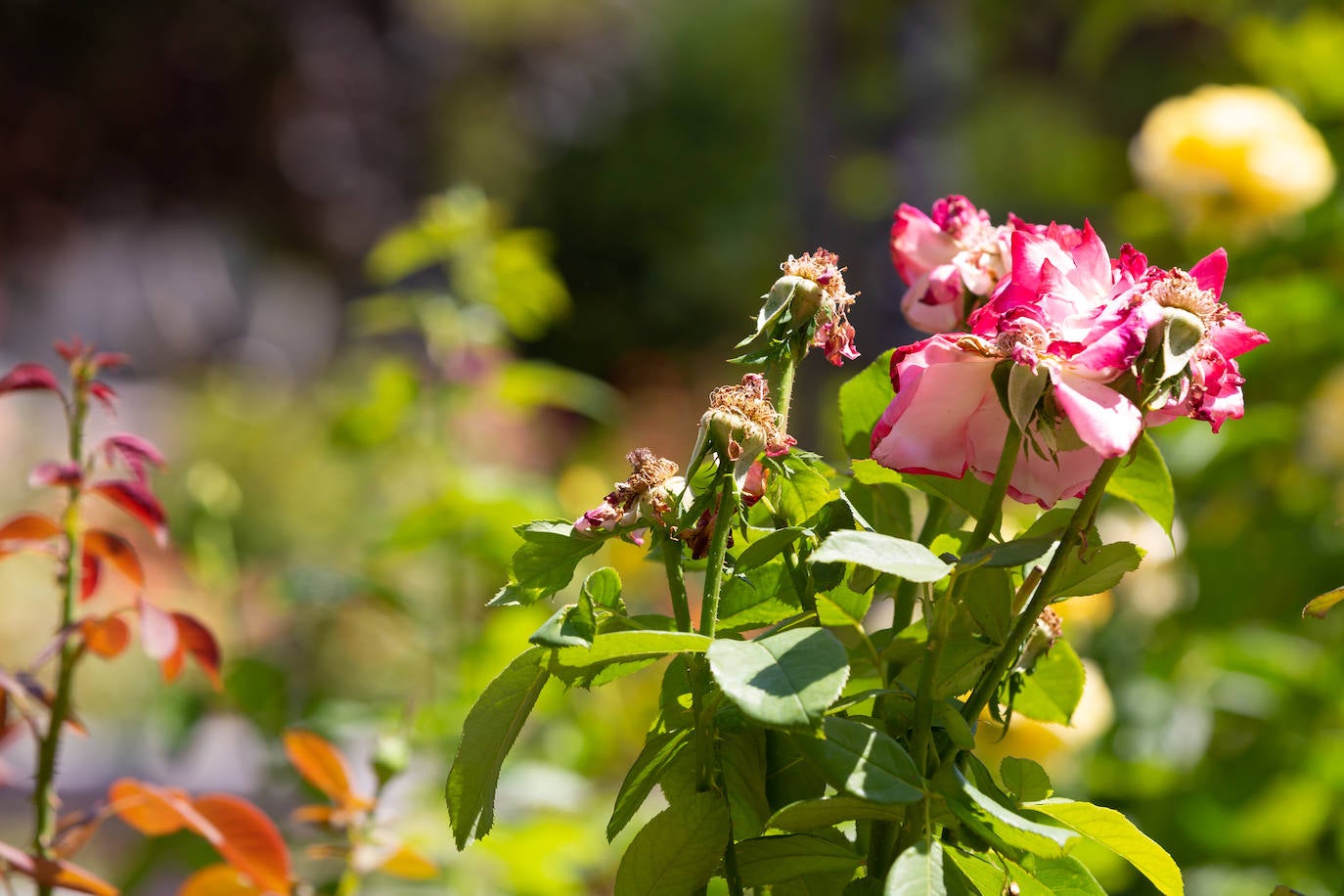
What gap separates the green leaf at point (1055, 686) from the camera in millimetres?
331

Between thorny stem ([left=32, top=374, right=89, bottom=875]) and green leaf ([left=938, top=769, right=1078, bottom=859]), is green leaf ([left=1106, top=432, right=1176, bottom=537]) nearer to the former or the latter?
green leaf ([left=938, top=769, right=1078, bottom=859])

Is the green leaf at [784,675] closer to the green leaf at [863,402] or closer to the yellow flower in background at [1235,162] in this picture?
the green leaf at [863,402]

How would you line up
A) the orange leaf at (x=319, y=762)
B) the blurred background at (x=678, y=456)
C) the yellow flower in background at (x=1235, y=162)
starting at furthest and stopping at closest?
the yellow flower in background at (x=1235, y=162), the blurred background at (x=678, y=456), the orange leaf at (x=319, y=762)

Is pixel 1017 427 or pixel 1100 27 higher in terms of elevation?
pixel 1100 27

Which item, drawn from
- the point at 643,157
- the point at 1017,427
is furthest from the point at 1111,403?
the point at 643,157

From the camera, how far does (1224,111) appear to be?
3.48ft

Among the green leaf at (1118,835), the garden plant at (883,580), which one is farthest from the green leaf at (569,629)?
the green leaf at (1118,835)

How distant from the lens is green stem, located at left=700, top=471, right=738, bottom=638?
0.25 metres

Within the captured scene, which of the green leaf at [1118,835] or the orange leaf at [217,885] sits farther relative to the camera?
the orange leaf at [217,885]

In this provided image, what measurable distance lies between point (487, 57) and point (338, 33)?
1338mm

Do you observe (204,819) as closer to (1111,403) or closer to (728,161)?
(1111,403)

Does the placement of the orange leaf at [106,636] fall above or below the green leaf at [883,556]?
above

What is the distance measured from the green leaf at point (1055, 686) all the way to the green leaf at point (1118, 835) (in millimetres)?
59

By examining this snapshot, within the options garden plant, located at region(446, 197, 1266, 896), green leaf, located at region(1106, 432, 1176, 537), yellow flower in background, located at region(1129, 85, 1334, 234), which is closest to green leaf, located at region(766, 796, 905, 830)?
garden plant, located at region(446, 197, 1266, 896)
